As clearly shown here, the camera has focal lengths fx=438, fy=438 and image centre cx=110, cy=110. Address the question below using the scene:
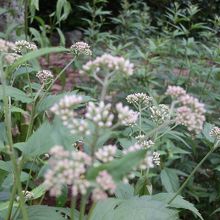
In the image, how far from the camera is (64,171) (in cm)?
119

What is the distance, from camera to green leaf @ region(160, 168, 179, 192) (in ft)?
10.5

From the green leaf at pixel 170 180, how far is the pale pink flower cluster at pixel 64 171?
2.04m

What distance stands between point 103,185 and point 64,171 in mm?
114

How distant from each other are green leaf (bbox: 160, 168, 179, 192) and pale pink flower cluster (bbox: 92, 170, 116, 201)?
2066 mm

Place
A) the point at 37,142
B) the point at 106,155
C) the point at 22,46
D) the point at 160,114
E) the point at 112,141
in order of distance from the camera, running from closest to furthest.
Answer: the point at 106,155 < the point at 37,142 < the point at 160,114 < the point at 22,46 < the point at 112,141

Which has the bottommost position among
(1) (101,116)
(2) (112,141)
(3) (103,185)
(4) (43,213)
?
(2) (112,141)

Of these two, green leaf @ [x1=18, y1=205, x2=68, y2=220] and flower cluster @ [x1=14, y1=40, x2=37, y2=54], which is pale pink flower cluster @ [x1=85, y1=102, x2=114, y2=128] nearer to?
green leaf @ [x1=18, y1=205, x2=68, y2=220]

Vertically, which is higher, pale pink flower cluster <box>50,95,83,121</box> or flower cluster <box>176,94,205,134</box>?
pale pink flower cluster <box>50,95,83,121</box>

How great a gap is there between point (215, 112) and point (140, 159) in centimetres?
329

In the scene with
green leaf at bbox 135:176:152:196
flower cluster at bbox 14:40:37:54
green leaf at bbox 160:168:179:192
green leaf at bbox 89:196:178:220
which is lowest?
green leaf at bbox 160:168:179:192

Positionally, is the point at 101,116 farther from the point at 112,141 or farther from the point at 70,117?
the point at 112,141

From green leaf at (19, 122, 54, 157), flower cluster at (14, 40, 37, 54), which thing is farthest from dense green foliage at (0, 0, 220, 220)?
flower cluster at (14, 40, 37, 54)

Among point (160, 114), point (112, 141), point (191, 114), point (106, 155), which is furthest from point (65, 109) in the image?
point (112, 141)

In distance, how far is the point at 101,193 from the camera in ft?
3.83
